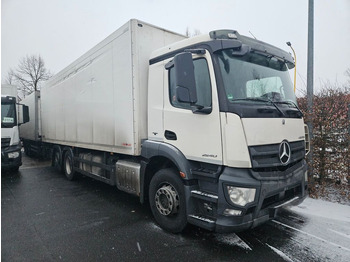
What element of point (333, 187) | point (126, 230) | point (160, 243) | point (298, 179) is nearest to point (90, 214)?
point (126, 230)

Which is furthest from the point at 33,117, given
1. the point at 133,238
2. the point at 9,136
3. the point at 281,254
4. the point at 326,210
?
the point at 326,210

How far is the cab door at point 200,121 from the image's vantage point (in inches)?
120

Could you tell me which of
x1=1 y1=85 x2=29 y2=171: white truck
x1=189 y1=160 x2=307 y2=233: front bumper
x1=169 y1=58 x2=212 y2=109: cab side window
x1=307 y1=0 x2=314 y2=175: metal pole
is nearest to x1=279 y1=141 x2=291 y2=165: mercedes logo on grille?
x1=189 y1=160 x2=307 y2=233: front bumper

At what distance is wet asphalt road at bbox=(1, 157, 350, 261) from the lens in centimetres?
311

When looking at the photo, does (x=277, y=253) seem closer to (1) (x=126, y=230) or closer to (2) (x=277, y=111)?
(2) (x=277, y=111)

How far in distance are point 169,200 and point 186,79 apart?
183cm

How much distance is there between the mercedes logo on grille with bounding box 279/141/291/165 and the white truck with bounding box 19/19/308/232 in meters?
0.01

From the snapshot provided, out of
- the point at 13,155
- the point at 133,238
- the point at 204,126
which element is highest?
the point at 204,126

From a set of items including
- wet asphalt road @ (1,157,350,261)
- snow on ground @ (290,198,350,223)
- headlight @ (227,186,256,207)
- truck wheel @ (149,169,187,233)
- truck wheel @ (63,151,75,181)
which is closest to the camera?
headlight @ (227,186,256,207)

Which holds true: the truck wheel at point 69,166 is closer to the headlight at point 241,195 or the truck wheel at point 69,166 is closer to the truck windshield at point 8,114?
the truck windshield at point 8,114

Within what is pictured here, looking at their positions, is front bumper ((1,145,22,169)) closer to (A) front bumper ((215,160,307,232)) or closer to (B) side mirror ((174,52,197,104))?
(B) side mirror ((174,52,197,104))

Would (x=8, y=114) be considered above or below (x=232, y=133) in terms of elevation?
above

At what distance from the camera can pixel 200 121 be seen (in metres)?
3.21

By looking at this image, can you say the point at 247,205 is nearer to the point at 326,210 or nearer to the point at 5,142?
the point at 326,210
